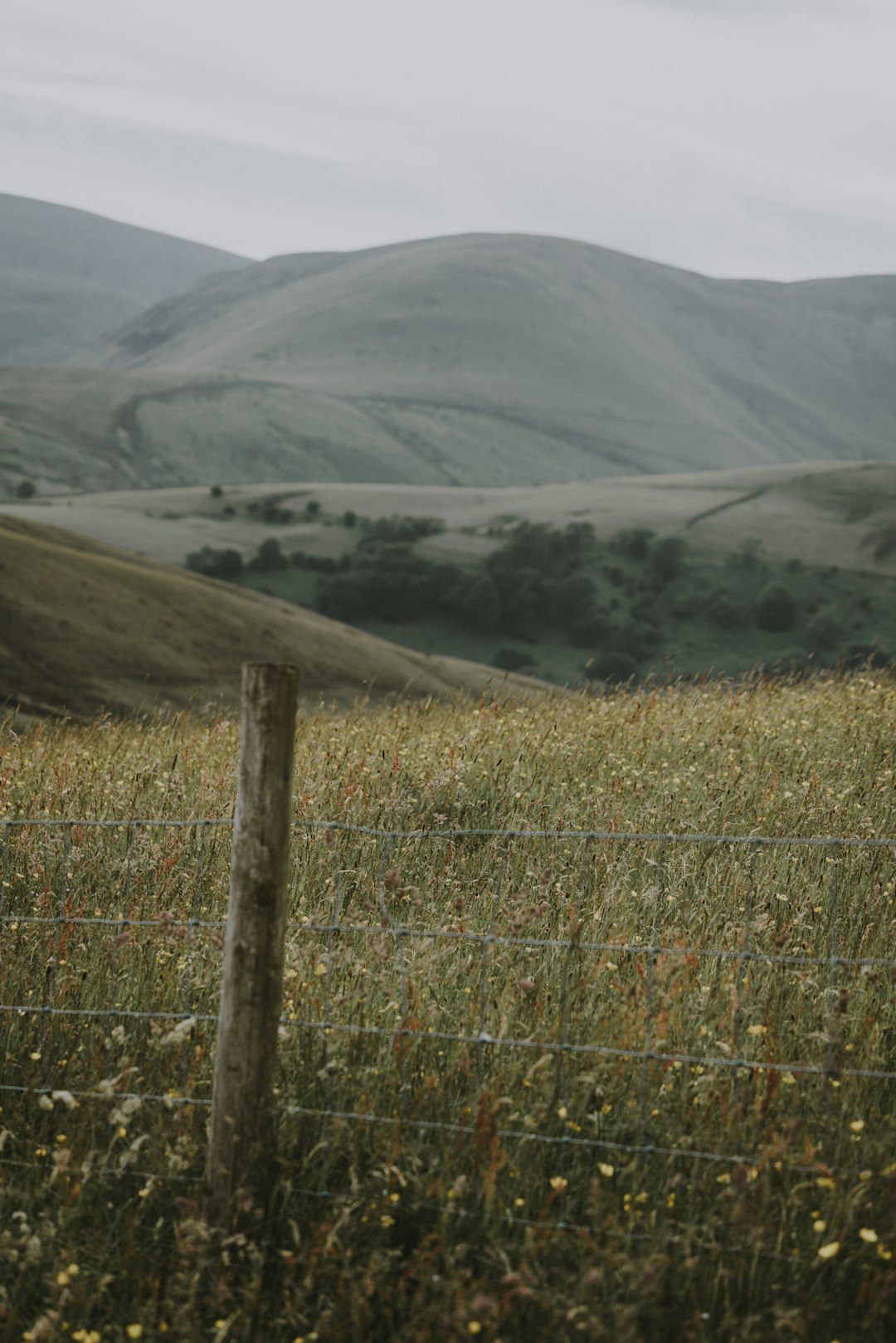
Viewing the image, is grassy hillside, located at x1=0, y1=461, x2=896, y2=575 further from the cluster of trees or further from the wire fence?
the wire fence

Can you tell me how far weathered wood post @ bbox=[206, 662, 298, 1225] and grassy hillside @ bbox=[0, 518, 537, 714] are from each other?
16619 mm

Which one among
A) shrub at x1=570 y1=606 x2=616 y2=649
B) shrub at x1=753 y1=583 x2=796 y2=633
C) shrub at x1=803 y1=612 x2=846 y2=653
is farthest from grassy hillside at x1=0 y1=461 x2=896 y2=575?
shrub at x1=803 y1=612 x2=846 y2=653

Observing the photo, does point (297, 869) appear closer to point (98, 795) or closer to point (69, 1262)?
point (98, 795)

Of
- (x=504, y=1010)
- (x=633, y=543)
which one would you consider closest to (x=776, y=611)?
(x=633, y=543)

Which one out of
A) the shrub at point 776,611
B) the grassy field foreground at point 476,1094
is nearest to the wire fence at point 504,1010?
the grassy field foreground at point 476,1094

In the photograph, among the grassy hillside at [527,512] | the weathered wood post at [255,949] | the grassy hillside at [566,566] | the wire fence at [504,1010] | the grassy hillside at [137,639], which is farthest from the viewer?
the grassy hillside at [527,512]

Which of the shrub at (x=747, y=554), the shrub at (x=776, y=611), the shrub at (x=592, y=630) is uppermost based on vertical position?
the shrub at (x=747, y=554)

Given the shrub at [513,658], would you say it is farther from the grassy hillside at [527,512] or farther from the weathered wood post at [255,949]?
the weathered wood post at [255,949]

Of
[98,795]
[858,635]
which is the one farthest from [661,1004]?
[858,635]

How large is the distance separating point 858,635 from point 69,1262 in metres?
102

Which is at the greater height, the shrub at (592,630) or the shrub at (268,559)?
the shrub at (268,559)

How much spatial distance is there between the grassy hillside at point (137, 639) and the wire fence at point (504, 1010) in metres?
14.4

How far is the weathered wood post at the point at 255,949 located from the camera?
4023 millimetres

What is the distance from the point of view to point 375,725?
34.6 ft
